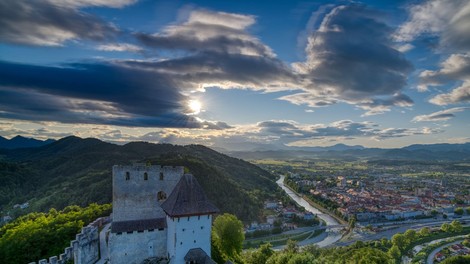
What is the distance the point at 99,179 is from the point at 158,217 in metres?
77.3

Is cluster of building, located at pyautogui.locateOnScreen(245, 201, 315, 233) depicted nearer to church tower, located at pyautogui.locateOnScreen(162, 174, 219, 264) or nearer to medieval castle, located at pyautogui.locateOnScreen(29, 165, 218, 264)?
medieval castle, located at pyautogui.locateOnScreen(29, 165, 218, 264)

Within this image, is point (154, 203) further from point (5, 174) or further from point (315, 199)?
point (315, 199)

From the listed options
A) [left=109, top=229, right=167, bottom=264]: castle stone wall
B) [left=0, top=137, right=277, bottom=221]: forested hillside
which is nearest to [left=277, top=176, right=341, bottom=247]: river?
[left=0, top=137, right=277, bottom=221]: forested hillside

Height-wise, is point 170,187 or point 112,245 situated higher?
point 170,187

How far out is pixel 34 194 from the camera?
342 ft

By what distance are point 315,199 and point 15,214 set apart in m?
116

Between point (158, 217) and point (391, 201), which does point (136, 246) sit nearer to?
point (158, 217)

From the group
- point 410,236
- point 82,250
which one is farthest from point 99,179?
point 410,236

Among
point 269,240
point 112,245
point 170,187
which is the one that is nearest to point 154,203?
point 170,187

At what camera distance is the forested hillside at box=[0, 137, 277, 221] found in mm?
86188

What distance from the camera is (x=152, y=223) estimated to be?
25031 mm

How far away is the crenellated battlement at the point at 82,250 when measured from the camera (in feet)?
75.6

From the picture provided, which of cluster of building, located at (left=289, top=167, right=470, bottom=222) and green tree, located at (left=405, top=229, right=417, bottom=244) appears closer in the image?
green tree, located at (left=405, top=229, right=417, bottom=244)

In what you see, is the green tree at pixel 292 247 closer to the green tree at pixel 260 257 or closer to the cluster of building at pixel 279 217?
the green tree at pixel 260 257
